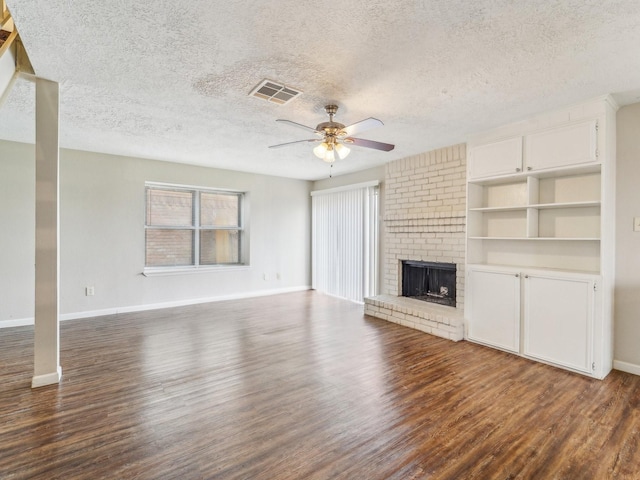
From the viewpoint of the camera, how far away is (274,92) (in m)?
2.74

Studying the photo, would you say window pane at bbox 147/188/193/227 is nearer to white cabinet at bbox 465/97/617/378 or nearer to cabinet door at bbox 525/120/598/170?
white cabinet at bbox 465/97/617/378

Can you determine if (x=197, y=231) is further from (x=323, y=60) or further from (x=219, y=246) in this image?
(x=323, y=60)

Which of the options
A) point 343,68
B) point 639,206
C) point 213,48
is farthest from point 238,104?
point 639,206

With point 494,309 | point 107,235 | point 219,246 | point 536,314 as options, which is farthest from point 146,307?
point 536,314

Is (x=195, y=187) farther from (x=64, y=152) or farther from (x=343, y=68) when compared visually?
(x=343, y=68)

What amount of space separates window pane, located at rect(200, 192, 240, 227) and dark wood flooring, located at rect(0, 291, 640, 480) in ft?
9.35

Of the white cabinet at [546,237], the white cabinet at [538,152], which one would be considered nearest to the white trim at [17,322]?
the white cabinet at [546,237]

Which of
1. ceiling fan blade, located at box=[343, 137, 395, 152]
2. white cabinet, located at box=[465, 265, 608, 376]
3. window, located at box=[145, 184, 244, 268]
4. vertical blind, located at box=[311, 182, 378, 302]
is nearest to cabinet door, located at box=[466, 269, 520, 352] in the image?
white cabinet, located at box=[465, 265, 608, 376]

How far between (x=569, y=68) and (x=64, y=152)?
19.8 feet

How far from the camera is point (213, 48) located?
2148mm

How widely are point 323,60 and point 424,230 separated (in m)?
3.19

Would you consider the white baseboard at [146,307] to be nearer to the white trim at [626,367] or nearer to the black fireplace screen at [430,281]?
the black fireplace screen at [430,281]

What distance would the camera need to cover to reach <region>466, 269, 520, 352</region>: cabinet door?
346 centimetres

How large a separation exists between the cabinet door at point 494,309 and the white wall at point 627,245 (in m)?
0.84
